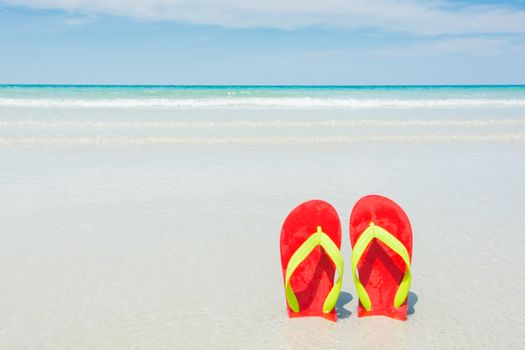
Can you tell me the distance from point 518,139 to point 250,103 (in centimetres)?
1000

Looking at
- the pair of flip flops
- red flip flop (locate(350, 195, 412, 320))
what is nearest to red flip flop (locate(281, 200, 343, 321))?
the pair of flip flops

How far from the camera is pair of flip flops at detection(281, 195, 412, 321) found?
2.16 meters

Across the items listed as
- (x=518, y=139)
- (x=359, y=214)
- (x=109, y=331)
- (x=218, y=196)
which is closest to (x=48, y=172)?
(x=218, y=196)

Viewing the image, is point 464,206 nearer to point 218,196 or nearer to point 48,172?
point 218,196

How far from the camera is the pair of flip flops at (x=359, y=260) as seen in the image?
2160mm

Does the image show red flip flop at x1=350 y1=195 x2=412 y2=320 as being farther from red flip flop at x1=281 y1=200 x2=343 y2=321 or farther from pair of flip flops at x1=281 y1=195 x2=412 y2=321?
red flip flop at x1=281 y1=200 x2=343 y2=321

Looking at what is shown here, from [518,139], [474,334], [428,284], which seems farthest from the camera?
[518,139]

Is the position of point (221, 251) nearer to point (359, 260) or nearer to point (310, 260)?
point (310, 260)

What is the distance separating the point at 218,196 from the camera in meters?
4.12

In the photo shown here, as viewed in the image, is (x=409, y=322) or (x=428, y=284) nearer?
(x=409, y=322)

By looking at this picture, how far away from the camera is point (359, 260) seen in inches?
89.7

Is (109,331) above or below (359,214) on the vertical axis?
below

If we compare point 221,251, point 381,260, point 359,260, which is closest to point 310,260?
point 359,260

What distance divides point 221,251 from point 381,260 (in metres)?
1.07
